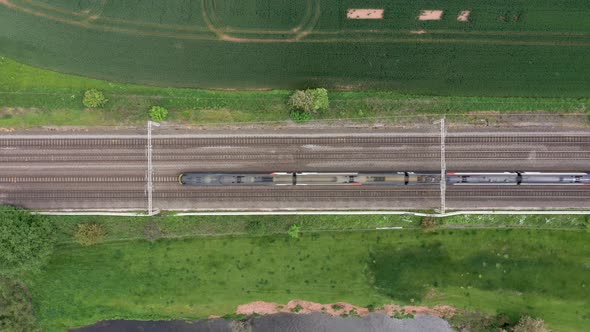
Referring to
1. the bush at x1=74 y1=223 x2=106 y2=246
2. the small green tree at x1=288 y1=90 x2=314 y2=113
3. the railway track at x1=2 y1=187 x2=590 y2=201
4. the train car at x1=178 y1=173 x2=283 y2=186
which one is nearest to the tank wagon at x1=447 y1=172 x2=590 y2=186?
the railway track at x1=2 y1=187 x2=590 y2=201

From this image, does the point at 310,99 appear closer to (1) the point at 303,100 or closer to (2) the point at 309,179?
(1) the point at 303,100

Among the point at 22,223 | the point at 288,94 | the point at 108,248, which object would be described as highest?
the point at 288,94

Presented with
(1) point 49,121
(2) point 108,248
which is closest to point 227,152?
(2) point 108,248

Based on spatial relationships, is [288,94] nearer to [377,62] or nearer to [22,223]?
[377,62]

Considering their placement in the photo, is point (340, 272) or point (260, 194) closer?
point (260, 194)

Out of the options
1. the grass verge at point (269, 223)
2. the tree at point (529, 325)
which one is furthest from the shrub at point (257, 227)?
the tree at point (529, 325)

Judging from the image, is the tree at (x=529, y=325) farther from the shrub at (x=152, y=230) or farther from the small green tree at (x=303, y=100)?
the shrub at (x=152, y=230)

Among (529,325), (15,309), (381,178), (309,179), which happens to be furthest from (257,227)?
(529,325)
